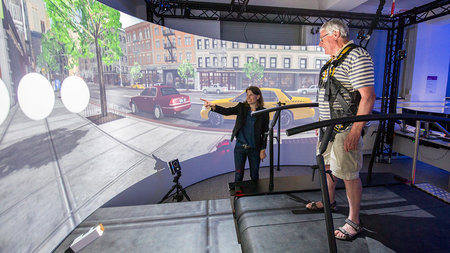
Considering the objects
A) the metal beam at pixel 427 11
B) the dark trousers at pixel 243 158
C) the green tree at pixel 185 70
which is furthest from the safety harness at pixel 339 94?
the metal beam at pixel 427 11

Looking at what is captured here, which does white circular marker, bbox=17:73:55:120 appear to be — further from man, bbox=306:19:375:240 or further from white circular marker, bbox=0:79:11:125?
man, bbox=306:19:375:240

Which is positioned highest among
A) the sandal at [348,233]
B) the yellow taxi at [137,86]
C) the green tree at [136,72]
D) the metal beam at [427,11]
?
the metal beam at [427,11]

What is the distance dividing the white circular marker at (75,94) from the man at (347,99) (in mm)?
2297

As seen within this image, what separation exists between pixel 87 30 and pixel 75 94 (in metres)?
0.70

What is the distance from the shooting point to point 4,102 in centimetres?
152

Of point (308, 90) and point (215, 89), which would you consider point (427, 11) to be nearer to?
point (308, 90)

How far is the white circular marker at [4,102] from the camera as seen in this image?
149 centimetres

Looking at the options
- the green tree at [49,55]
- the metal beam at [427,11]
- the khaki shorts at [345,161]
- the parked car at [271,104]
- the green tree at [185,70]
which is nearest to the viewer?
the khaki shorts at [345,161]

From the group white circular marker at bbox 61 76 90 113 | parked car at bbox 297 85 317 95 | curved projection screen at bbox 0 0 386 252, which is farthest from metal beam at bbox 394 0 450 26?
white circular marker at bbox 61 76 90 113

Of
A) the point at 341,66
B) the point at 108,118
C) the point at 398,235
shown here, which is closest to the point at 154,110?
the point at 108,118

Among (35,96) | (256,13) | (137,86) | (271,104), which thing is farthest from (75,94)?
(256,13)

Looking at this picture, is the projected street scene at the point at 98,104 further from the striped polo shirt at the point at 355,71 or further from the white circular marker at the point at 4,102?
the striped polo shirt at the point at 355,71

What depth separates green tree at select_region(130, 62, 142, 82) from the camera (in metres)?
3.17

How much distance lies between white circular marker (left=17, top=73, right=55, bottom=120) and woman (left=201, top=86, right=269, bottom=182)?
1525mm
